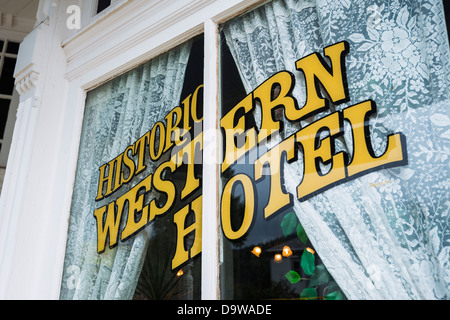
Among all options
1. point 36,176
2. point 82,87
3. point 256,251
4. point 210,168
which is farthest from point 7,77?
point 256,251

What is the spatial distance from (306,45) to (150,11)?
0.80 m

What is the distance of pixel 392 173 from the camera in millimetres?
1030

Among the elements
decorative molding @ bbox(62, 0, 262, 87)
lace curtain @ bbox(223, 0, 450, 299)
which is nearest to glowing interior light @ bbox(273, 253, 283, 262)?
lace curtain @ bbox(223, 0, 450, 299)

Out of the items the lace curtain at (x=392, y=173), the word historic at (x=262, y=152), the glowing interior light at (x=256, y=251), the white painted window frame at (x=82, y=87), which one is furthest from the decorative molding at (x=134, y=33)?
the glowing interior light at (x=256, y=251)

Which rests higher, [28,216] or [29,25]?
[29,25]

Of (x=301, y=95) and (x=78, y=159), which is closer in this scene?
(x=301, y=95)

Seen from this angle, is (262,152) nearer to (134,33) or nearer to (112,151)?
(112,151)

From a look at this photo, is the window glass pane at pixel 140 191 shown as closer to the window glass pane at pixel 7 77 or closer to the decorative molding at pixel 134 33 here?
the decorative molding at pixel 134 33

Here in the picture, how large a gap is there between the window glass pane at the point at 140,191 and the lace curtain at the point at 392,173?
43cm

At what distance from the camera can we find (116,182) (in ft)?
5.58

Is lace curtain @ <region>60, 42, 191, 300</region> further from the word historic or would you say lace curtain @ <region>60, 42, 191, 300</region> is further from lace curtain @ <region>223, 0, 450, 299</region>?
lace curtain @ <region>223, 0, 450, 299</region>

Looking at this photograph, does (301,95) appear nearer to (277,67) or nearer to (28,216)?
(277,67)
